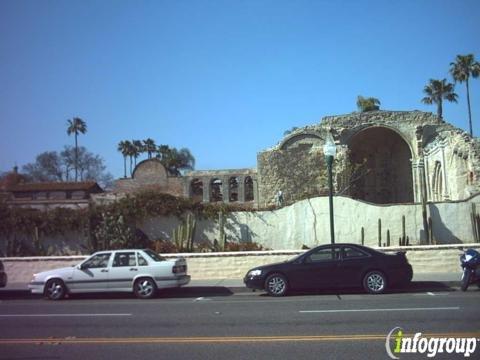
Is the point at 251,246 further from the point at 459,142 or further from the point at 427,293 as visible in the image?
the point at 459,142

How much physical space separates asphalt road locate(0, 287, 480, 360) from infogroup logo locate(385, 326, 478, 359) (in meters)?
0.13

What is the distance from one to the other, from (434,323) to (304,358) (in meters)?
3.21

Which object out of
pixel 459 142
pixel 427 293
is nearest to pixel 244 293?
pixel 427 293

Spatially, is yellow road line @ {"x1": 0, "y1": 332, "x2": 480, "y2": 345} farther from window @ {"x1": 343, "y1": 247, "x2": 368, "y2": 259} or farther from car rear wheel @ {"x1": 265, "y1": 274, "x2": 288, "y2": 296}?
window @ {"x1": 343, "y1": 247, "x2": 368, "y2": 259}

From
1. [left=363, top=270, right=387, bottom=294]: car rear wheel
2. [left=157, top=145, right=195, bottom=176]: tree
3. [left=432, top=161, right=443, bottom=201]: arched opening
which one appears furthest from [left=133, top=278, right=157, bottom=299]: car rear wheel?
[left=157, top=145, right=195, bottom=176]: tree

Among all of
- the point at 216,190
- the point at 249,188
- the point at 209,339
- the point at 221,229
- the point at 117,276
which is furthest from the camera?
the point at 216,190

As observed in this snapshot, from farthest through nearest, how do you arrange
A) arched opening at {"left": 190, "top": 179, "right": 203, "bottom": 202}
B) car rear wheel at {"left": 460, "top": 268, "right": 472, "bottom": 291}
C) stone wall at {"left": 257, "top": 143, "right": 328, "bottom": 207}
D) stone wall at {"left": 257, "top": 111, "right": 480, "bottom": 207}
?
arched opening at {"left": 190, "top": 179, "right": 203, "bottom": 202}, stone wall at {"left": 257, "top": 143, "right": 328, "bottom": 207}, stone wall at {"left": 257, "top": 111, "right": 480, "bottom": 207}, car rear wheel at {"left": 460, "top": 268, "right": 472, "bottom": 291}

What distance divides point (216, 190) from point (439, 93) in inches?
1009

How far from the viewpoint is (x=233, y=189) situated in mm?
56531

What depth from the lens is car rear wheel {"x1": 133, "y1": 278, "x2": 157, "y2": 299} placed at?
586 inches

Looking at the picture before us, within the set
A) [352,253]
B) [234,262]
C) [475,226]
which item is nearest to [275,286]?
[352,253]

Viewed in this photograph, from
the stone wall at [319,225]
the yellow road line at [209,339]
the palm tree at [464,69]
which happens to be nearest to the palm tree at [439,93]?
the palm tree at [464,69]

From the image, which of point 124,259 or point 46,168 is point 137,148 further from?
point 124,259

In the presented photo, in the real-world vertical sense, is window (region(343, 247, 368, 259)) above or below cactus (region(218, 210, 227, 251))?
below
